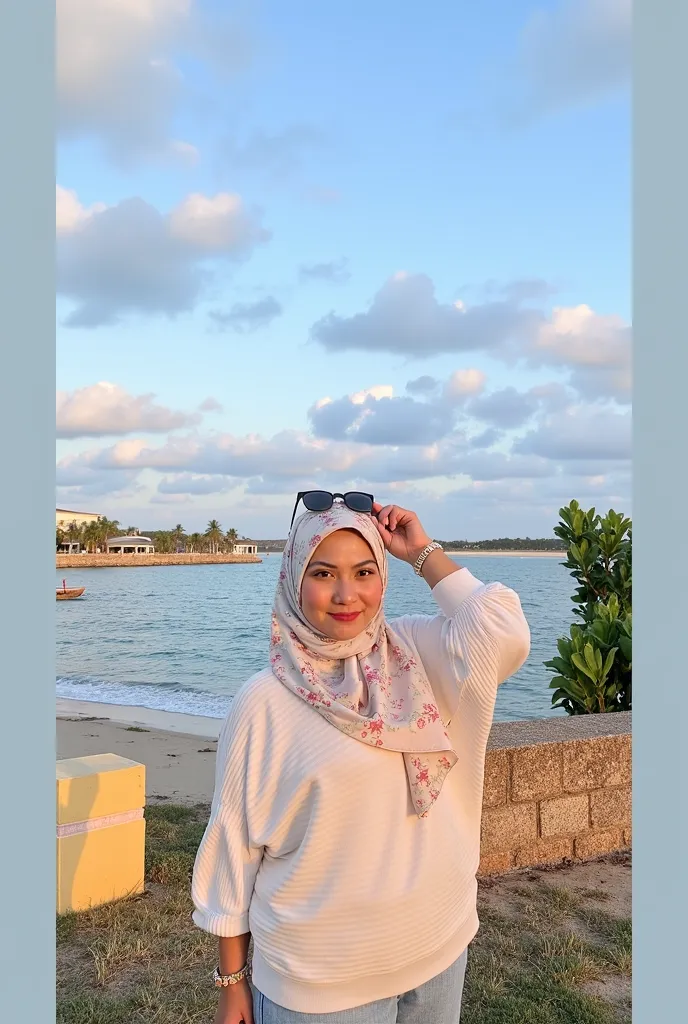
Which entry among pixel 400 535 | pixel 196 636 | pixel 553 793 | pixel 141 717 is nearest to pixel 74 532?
pixel 196 636

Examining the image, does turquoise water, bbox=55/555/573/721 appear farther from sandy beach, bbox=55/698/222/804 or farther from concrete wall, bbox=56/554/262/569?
concrete wall, bbox=56/554/262/569

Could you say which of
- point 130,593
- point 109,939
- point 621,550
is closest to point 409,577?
point 130,593

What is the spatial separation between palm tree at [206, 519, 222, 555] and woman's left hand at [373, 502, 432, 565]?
80619 mm

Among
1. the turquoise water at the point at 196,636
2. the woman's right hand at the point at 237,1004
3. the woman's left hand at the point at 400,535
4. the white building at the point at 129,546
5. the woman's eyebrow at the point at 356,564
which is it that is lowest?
the turquoise water at the point at 196,636

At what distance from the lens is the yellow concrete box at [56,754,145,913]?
3.70 meters

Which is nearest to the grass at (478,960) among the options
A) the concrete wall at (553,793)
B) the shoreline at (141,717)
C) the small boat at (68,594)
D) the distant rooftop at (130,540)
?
the concrete wall at (553,793)

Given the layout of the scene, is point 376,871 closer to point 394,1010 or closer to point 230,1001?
point 394,1010

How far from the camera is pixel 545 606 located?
37.6 m

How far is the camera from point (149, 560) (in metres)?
82.5

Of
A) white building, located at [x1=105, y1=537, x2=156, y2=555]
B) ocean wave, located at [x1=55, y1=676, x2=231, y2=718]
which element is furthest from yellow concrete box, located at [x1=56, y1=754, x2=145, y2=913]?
white building, located at [x1=105, y1=537, x2=156, y2=555]

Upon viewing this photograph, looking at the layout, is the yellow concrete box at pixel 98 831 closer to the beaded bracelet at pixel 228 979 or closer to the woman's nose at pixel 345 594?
the beaded bracelet at pixel 228 979

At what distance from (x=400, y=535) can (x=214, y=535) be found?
82466mm

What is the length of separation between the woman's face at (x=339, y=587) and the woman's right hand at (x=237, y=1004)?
81 cm

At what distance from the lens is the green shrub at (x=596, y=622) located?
5.35 metres
